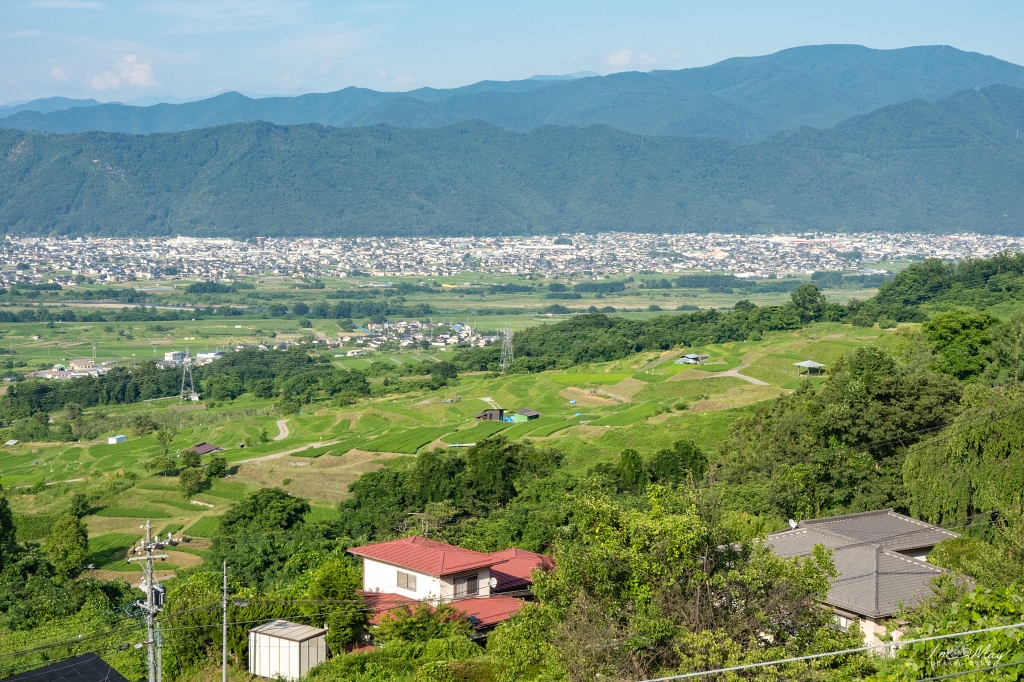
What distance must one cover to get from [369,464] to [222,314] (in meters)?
72.5

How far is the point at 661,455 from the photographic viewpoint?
30.7 meters

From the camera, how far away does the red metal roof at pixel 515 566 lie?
2069cm

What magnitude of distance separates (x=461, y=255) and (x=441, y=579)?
160m

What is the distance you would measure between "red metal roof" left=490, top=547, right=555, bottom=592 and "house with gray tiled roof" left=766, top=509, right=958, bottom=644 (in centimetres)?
454

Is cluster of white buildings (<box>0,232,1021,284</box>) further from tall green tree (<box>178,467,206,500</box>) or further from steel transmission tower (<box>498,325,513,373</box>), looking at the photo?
tall green tree (<box>178,467,206,500</box>)

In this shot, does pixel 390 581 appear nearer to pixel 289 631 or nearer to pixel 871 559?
pixel 289 631

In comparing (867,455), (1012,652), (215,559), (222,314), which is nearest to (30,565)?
(215,559)

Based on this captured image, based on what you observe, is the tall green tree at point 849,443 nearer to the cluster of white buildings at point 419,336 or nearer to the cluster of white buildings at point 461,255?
the cluster of white buildings at point 419,336

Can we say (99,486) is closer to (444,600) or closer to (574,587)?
(444,600)

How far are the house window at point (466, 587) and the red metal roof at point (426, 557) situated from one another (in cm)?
27

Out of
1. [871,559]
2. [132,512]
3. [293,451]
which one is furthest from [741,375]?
[871,559]

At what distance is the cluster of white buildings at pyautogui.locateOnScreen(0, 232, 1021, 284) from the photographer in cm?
15325

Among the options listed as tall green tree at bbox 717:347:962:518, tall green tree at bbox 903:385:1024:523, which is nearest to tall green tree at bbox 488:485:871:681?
tall green tree at bbox 903:385:1024:523

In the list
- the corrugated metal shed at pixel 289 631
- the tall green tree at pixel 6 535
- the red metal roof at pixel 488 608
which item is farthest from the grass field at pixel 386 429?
the corrugated metal shed at pixel 289 631
